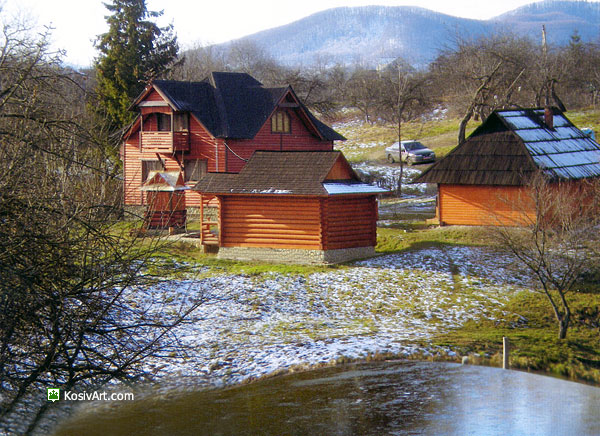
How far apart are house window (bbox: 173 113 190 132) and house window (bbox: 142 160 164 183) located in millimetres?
2405

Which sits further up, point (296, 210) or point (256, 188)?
point (256, 188)

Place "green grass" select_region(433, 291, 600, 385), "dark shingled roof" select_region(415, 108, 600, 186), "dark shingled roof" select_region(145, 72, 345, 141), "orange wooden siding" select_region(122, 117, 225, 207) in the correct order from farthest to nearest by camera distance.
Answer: "orange wooden siding" select_region(122, 117, 225, 207) < "dark shingled roof" select_region(145, 72, 345, 141) < "dark shingled roof" select_region(415, 108, 600, 186) < "green grass" select_region(433, 291, 600, 385)

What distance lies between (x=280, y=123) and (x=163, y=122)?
6.43m

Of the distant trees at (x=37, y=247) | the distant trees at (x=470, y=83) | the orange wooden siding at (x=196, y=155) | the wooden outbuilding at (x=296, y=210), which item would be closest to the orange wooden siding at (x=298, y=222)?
the wooden outbuilding at (x=296, y=210)

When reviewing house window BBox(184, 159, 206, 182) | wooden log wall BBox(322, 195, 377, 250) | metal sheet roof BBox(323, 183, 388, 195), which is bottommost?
wooden log wall BBox(322, 195, 377, 250)

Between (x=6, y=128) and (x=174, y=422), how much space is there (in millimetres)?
6503

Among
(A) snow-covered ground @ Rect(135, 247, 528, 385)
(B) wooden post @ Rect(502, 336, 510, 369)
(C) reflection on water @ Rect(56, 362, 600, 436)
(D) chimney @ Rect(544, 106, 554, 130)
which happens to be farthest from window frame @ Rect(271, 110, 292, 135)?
(B) wooden post @ Rect(502, 336, 510, 369)

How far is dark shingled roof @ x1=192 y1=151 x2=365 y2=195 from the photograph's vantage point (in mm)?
27531

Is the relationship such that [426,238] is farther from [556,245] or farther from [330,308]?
[330,308]

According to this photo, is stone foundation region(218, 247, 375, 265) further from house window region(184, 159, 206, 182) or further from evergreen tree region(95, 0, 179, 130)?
evergreen tree region(95, 0, 179, 130)

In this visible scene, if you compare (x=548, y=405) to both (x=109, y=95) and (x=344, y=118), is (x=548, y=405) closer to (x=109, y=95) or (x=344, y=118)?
(x=109, y=95)

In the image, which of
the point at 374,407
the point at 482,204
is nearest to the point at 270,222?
the point at 482,204

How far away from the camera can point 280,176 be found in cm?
2847
